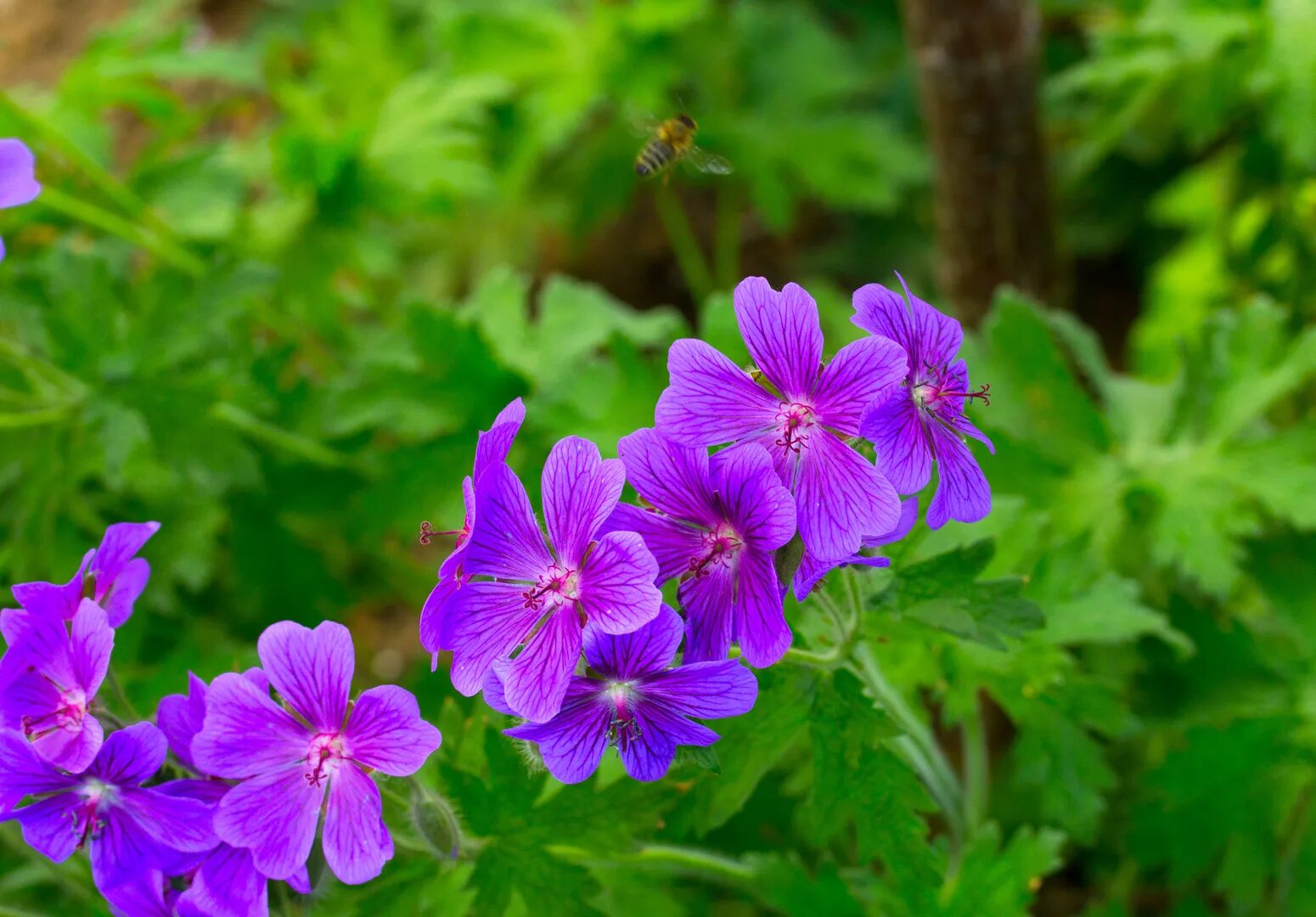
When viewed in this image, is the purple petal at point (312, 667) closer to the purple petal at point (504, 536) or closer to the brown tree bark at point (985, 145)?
the purple petal at point (504, 536)

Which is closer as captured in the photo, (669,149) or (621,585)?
(621,585)

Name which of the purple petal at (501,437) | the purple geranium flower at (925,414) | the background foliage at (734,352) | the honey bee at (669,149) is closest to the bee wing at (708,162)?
the honey bee at (669,149)

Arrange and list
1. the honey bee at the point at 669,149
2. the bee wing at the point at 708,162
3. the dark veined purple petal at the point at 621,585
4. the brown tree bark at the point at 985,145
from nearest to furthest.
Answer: the dark veined purple petal at the point at 621,585
the bee wing at the point at 708,162
the honey bee at the point at 669,149
the brown tree bark at the point at 985,145

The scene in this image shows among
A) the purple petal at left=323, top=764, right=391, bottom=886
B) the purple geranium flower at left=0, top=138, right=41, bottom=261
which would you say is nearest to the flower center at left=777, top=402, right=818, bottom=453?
the purple petal at left=323, top=764, right=391, bottom=886

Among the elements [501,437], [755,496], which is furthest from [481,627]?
[755,496]

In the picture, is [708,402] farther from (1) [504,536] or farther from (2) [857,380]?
(1) [504,536]

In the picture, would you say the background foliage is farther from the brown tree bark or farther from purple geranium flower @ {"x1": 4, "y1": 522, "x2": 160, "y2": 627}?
purple geranium flower @ {"x1": 4, "y1": 522, "x2": 160, "y2": 627}
